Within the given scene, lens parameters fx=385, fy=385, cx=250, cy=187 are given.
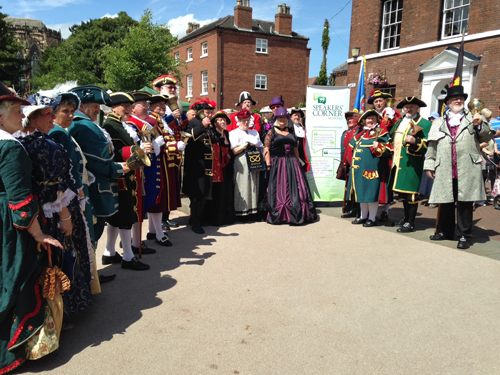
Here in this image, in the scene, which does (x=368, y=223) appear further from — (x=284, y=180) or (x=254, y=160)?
(x=254, y=160)

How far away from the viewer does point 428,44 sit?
13.4m

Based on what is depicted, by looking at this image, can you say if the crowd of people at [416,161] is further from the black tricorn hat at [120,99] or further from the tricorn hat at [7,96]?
the tricorn hat at [7,96]

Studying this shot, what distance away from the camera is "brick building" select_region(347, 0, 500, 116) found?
11891 mm

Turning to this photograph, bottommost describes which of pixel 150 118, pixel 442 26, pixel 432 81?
pixel 150 118

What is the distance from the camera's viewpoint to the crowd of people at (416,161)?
5223 millimetres

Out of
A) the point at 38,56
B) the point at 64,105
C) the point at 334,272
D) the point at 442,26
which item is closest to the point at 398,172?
the point at 334,272

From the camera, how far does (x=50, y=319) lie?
8.70 ft

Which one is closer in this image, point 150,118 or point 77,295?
point 77,295

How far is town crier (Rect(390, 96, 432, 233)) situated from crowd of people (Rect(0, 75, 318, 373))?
5.04 ft

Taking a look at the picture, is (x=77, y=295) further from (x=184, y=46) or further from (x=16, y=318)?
(x=184, y=46)

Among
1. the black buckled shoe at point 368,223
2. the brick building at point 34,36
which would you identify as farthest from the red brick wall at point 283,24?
the brick building at point 34,36

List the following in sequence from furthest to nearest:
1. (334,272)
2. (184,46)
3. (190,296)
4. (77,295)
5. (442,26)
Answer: (184,46) → (442,26) → (334,272) → (190,296) → (77,295)

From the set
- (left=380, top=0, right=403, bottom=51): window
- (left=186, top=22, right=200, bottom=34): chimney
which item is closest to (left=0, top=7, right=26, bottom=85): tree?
(left=186, top=22, right=200, bottom=34): chimney

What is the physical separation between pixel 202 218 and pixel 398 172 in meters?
3.30
